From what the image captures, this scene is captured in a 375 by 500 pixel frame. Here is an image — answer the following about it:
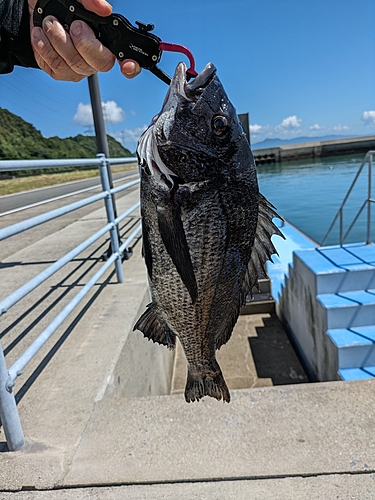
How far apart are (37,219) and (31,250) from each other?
395 cm

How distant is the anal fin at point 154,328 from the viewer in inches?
54.9

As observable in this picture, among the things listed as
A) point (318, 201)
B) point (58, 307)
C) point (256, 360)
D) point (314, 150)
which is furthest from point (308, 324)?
point (314, 150)

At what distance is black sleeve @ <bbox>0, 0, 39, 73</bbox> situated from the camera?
1.34 metres

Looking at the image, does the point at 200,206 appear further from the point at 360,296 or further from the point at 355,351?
the point at 360,296

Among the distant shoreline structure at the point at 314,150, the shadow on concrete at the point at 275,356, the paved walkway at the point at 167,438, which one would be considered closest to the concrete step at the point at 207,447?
the paved walkway at the point at 167,438

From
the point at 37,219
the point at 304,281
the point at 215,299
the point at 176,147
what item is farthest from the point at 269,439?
the point at 304,281

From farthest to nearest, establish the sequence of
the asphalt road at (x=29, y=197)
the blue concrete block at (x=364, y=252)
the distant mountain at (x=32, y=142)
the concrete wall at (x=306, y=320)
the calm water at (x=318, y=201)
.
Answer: the distant mountain at (x=32, y=142), the calm water at (x=318, y=201), the asphalt road at (x=29, y=197), the blue concrete block at (x=364, y=252), the concrete wall at (x=306, y=320)

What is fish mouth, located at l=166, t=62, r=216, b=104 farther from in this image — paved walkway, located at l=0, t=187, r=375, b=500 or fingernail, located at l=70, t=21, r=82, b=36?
paved walkway, located at l=0, t=187, r=375, b=500

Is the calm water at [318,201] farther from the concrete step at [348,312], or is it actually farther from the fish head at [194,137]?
the fish head at [194,137]

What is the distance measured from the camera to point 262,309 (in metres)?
6.80

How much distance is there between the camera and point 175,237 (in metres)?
1.17

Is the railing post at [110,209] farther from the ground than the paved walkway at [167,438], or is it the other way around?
the railing post at [110,209]

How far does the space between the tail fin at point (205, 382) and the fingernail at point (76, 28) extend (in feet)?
4.00

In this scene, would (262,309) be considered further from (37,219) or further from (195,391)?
(195,391)
